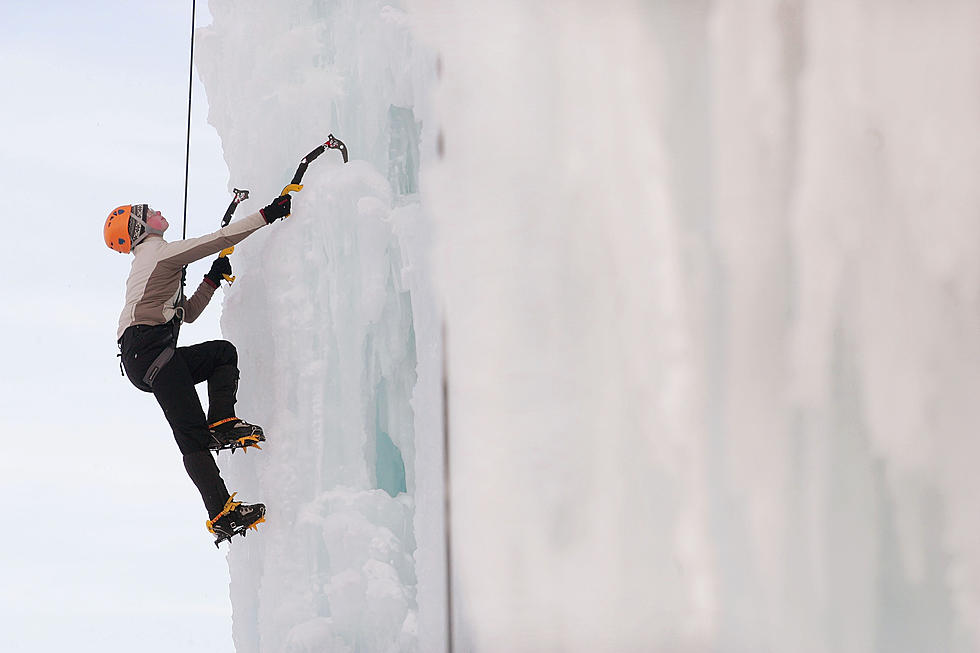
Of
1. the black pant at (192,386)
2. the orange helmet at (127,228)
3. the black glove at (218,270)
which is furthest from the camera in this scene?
the black glove at (218,270)

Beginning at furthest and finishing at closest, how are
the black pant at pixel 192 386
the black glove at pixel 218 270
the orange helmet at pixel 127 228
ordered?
the black glove at pixel 218 270
the orange helmet at pixel 127 228
the black pant at pixel 192 386

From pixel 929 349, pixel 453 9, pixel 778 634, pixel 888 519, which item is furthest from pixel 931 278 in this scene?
pixel 453 9

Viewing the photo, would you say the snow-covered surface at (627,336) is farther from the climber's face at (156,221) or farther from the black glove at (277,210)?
the climber's face at (156,221)

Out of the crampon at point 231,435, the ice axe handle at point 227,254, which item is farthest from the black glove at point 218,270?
the crampon at point 231,435

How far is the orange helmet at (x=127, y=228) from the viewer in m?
2.85

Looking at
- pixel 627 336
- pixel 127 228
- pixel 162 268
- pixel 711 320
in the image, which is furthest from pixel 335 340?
pixel 711 320

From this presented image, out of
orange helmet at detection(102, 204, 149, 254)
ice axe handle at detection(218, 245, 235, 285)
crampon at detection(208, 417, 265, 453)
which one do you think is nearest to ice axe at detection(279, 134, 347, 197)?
ice axe handle at detection(218, 245, 235, 285)

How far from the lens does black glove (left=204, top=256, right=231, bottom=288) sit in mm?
2992

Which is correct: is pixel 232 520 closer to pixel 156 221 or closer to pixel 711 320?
pixel 156 221

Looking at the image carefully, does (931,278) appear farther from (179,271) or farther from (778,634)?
(179,271)

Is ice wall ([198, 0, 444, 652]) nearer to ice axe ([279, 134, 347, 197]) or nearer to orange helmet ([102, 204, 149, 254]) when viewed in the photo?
ice axe ([279, 134, 347, 197])

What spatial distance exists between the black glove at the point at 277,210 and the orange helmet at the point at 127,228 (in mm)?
402

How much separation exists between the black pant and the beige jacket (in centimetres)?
5

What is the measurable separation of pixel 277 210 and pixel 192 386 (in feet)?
1.86
